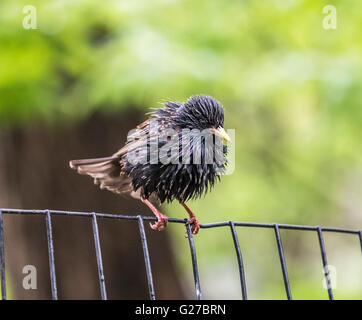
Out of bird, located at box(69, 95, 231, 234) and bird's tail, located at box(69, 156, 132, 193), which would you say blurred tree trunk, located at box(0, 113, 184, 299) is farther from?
bird, located at box(69, 95, 231, 234)

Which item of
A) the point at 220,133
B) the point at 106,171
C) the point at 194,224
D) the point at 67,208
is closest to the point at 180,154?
the point at 220,133

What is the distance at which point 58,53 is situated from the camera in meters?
5.80

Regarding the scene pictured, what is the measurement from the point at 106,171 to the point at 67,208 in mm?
2057

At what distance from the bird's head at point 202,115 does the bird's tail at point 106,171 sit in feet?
2.56

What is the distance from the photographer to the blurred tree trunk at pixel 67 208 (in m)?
6.46

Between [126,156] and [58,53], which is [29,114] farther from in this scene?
[126,156]

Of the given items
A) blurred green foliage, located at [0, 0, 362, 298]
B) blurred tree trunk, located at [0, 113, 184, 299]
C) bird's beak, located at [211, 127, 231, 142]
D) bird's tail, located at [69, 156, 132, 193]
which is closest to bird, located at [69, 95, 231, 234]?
bird's beak, located at [211, 127, 231, 142]

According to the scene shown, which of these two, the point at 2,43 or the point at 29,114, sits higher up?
the point at 2,43

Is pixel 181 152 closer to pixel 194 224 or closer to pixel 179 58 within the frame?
pixel 194 224

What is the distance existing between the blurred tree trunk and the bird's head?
2.75m

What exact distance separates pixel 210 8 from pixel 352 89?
4.92ft

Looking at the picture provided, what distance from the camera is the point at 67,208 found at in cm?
646
